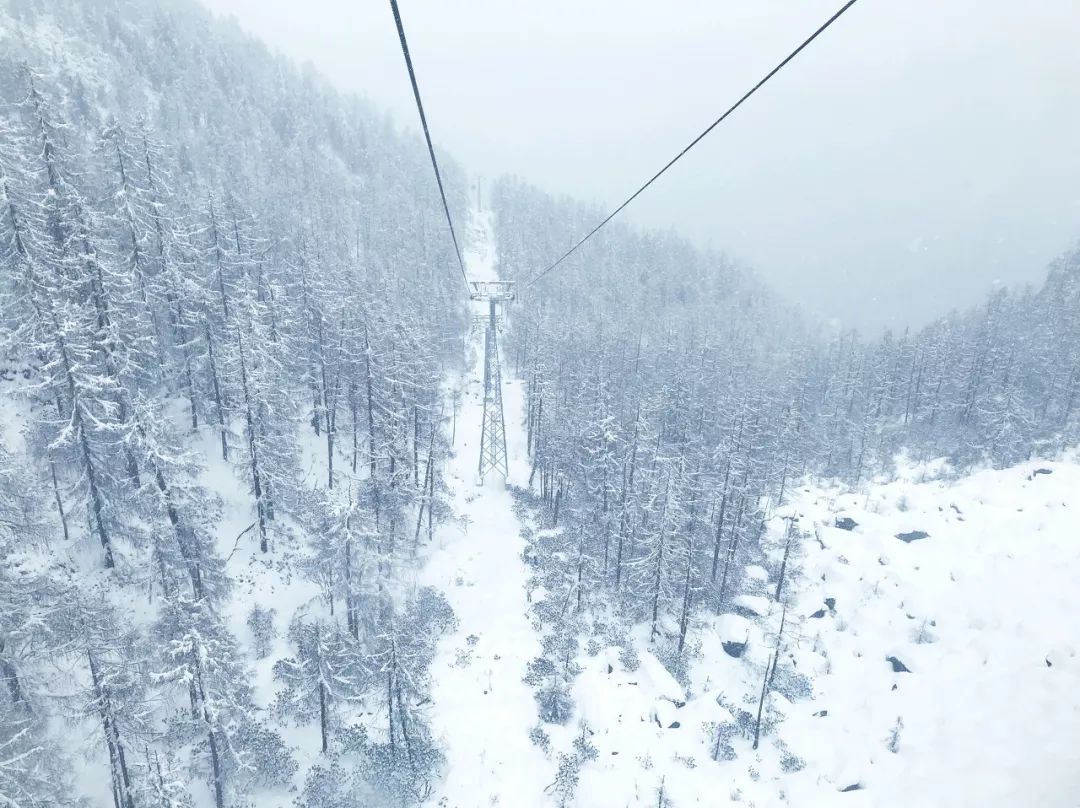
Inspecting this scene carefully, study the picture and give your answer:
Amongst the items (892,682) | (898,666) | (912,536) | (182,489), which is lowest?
(892,682)

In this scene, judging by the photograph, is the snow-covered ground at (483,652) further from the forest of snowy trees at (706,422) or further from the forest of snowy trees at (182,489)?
the forest of snowy trees at (706,422)

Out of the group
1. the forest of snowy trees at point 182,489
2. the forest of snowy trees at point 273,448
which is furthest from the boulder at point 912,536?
the forest of snowy trees at point 182,489

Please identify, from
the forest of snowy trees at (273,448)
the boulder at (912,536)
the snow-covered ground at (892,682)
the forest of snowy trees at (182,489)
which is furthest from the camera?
the boulder at (912,536)

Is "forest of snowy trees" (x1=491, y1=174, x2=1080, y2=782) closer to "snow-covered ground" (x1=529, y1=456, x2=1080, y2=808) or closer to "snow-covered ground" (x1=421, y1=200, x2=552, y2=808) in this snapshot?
"snow-covered ground" (x1=421, y1=200, x2=552, y2=808)

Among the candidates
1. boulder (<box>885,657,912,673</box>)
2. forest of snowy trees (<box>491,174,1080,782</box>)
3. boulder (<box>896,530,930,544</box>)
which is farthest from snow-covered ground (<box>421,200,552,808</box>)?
boulder (<box>896,530,930,544</box>)

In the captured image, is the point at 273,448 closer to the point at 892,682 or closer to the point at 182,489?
the point at 182,489

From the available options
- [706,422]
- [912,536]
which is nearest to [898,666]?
[912,536]
